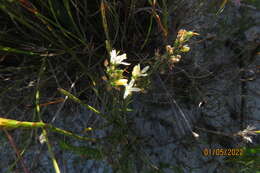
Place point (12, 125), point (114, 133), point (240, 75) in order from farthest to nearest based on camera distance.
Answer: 1. point (240, 75)
2. point (114, 133)
3. point (12, 125)

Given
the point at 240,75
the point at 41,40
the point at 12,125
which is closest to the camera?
the point at 12,125

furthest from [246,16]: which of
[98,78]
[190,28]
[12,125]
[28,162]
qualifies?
[28,162]

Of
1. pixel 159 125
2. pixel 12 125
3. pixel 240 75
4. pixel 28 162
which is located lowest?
pixel 28 162

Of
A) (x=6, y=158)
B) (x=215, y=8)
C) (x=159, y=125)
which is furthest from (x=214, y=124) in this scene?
(x=6, y=158)

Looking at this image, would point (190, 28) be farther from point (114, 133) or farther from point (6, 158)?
point (6, 158)

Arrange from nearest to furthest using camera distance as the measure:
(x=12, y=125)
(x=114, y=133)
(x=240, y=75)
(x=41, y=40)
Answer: (x=12, y=125) → (x=114, y=133) → (x=41, y=40) → (x=240, y=75)

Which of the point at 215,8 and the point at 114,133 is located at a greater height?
the point at 215,8

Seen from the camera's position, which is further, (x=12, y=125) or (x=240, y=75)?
(x=240, y=75)

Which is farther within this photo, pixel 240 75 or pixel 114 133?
pixel 240 75

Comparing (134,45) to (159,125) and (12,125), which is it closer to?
(159,125)
